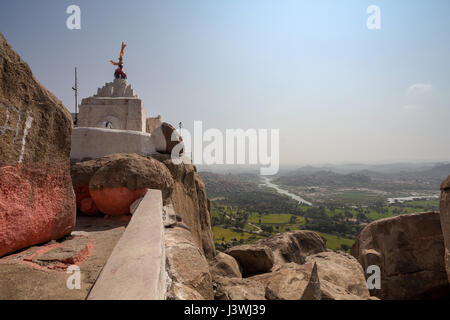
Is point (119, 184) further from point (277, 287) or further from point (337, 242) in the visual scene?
point (337, 242)

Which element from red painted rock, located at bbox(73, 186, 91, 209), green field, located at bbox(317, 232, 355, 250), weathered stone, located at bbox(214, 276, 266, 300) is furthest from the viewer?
green field, located at bbox(317, 232, 355, 250)

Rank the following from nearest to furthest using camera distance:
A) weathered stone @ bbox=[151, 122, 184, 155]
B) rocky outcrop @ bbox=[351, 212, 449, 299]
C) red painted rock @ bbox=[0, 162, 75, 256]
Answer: red painted rock @ bbox=[0, 162, 75, 256]
rocky outcrop @ bbox=[351, 212, 449, 299]
weathered stone @ bbox=[151, 122, 184, 155]

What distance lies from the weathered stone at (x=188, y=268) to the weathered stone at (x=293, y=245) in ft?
18.8

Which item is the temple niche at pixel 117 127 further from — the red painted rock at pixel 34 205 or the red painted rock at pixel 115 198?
the red painted rock at pixel 34 205

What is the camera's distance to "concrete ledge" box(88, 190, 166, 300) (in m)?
1.31

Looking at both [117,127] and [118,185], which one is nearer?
[118,185]

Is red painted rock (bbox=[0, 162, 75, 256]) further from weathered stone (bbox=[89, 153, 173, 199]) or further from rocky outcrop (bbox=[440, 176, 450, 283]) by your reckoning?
rocky outcrop (bbox=[440, 176, 450, 283])

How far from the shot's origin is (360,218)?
59.4 metres

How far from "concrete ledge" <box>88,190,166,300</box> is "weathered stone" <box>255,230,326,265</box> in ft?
21.1

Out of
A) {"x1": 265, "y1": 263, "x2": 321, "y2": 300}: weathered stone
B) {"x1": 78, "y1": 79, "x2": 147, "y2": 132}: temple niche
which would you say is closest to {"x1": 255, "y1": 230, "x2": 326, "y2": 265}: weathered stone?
{"x1": 265, "y1": 263, "x2": 321, "y2": 300}: weathered stone

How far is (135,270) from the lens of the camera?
5.03ft

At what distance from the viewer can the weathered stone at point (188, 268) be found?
2.13 metres

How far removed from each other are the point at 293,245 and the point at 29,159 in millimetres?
8714

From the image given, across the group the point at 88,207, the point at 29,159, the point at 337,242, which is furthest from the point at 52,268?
the point at 337,242
